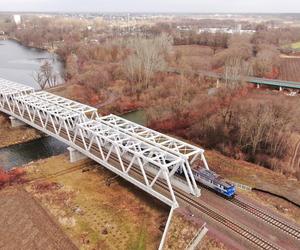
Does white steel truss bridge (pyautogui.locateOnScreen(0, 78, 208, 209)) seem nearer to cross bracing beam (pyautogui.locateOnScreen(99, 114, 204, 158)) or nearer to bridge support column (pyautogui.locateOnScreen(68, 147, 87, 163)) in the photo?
cross bracing beam (pyautogui.locateOnScreen(99, 114, 204, 158))

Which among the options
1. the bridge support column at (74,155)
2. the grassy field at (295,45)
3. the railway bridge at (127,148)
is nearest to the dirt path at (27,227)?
the bridge support column at (74,155)

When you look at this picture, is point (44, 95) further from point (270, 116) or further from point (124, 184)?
point (270, 116)

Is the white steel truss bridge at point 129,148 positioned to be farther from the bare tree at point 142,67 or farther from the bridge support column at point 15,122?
the bare tree at point 142,67

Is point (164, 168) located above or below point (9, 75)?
above

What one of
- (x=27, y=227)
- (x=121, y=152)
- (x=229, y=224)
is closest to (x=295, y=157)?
(x=229, y=224)

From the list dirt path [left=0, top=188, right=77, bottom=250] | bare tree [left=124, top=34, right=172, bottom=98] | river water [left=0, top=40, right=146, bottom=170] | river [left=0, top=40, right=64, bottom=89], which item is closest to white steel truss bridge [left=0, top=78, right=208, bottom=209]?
river water [left=0, top=40, right=146, bottom=170]

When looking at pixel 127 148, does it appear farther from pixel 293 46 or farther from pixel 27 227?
pixel 293 46

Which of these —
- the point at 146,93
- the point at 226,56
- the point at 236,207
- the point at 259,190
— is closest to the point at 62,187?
the point at 236,207
